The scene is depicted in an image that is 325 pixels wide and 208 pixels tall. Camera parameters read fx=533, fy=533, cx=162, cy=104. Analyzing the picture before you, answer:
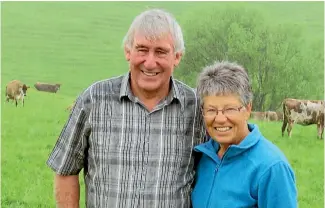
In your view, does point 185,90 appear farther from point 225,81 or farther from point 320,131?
point 320,131

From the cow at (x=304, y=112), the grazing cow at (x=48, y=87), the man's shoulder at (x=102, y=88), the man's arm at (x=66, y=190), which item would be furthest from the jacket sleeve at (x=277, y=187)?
the grazing cow at (x=48, y=87)


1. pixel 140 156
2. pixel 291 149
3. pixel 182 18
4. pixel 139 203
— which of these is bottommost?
pixel 291 149

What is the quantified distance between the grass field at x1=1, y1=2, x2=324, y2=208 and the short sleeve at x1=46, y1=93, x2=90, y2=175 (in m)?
4.73

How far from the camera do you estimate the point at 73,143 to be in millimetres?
3055

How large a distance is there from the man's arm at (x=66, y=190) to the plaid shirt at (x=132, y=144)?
0.61ft

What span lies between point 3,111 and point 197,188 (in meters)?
14.7

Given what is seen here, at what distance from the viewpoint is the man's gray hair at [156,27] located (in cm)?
287

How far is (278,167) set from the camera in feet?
8.63

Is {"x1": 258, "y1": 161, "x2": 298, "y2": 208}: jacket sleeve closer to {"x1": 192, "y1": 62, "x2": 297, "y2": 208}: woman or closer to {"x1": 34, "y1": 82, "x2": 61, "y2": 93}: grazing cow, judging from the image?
{"x1": 192, "y1": 62, "x2": 297, "y2": 208}: woman

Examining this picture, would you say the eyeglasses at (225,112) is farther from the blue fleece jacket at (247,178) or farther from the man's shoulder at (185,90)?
the man's shoulder at (185,90)

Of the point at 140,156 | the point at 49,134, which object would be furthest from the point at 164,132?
the point at 49,134

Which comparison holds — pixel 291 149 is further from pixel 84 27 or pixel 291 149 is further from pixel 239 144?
pixel 84 27

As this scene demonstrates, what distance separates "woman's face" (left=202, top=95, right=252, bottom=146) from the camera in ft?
9.16

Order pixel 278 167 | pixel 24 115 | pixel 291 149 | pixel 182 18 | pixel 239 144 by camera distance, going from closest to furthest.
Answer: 1. pixel 278 167
2. pixel 239 144
3. pixel 291 149
4. pixel 24 115
5. pixel 182 18
